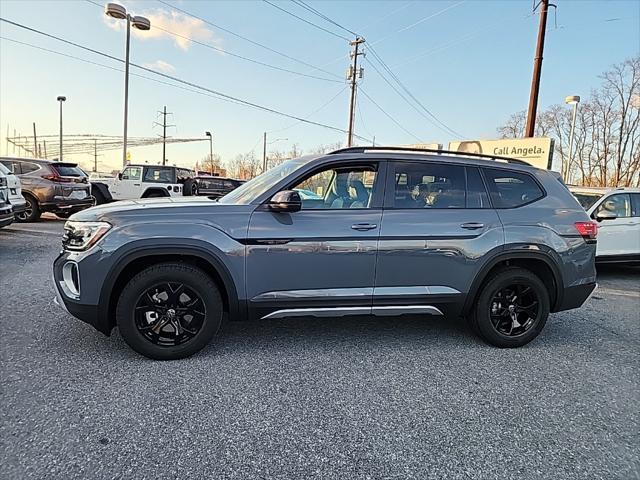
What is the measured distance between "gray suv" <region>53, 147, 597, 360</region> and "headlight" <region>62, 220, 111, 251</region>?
0.03ft

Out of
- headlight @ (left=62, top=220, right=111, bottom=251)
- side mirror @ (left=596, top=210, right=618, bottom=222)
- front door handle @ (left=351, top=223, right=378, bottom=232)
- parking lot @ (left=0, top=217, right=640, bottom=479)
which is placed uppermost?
side mirror @ (left=596, top=210, right=618, bottom=222)

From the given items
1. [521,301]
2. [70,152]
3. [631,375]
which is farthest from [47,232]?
[70,152]

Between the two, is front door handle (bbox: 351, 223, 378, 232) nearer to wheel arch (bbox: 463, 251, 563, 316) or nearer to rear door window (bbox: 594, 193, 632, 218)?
wheel arch (bbox: 463, 251, 563, 316)

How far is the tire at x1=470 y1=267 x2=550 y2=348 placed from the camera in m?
3.72

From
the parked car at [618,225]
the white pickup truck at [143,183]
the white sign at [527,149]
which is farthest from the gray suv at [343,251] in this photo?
the white pickup truck at [143,183]

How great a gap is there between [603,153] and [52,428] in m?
38.0

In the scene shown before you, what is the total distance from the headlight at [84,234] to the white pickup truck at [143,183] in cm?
1163

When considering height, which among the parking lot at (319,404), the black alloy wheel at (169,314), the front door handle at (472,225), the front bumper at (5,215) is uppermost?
the front door handle at (472,225)

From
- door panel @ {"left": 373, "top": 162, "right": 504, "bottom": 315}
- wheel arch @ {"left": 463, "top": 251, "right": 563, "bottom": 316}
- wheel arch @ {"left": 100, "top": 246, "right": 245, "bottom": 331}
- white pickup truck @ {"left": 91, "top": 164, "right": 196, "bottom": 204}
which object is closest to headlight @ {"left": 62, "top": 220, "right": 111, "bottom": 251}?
wheel arch @ {"left": 100, "top": 246, "right": 245, "bottom": 331}

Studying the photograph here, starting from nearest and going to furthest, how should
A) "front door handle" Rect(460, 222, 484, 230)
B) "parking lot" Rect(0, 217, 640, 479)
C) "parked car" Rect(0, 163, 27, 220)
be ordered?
1. "parking lot" Rect(0, 217, 640, 479)
2. "front door handle" Rect(460, 222, 484, 230)
3. "parked car" Rect(0, 163, 27, 220)

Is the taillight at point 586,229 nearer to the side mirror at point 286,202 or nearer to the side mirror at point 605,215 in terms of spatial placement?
the side mirror at point 286,202

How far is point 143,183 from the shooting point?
46.9ft

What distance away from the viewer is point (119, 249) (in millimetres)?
3051

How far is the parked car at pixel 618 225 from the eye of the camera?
6.99 m
